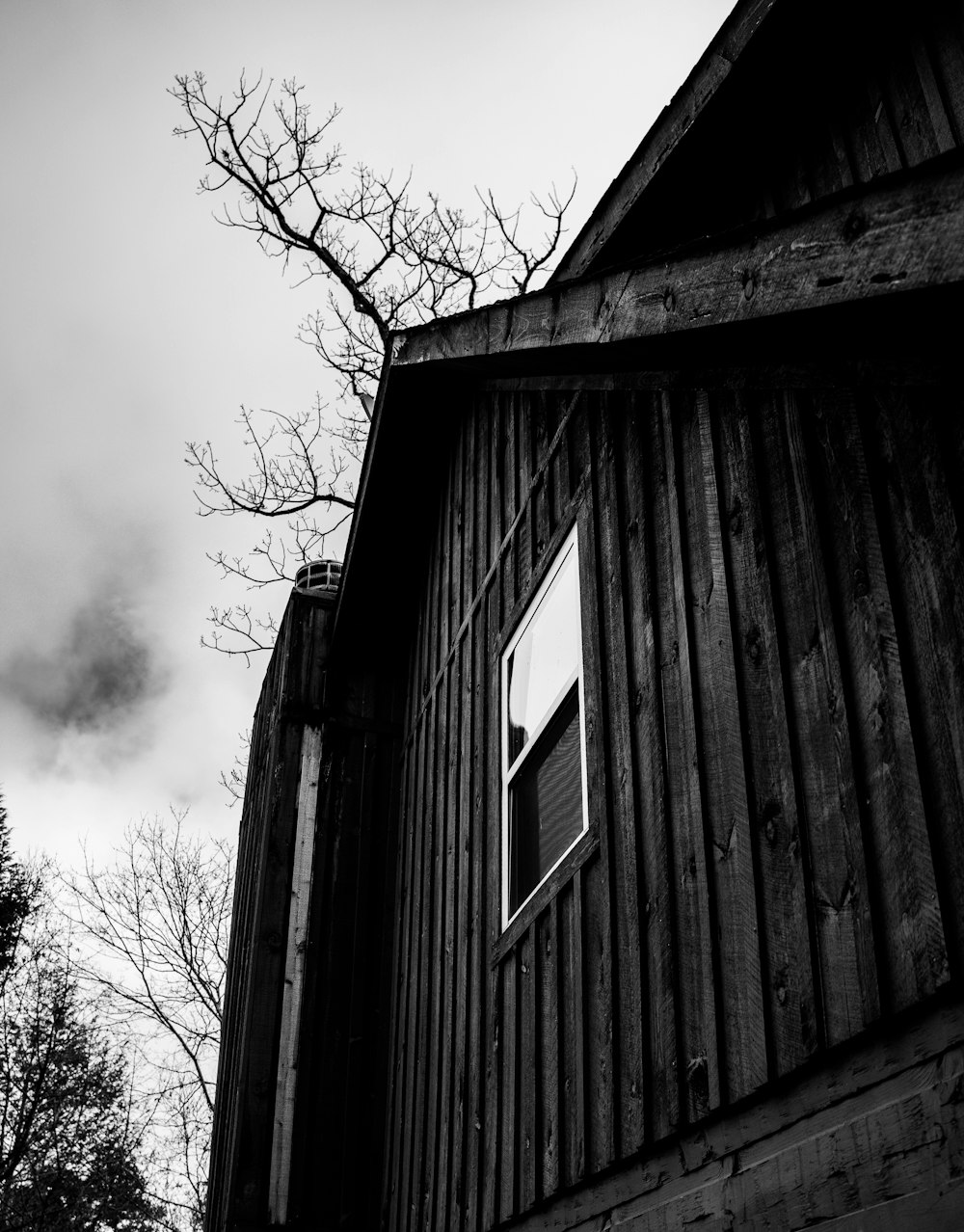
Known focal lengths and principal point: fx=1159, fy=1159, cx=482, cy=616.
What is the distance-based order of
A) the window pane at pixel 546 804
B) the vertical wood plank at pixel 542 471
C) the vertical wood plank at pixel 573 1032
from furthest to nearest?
the vertical wood plank at pixel 542 471
the window pane at pixel 546 804
the vertical wood plank at pixel 573 1032

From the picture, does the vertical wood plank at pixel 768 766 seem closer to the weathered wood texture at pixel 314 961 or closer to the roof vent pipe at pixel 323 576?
the weathered wood texture at pixel 314 961

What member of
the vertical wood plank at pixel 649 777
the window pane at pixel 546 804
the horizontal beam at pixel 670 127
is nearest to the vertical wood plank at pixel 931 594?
the vertical wood plank at pixel 649 777

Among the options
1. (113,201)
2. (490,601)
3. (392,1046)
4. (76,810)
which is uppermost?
(113,201)

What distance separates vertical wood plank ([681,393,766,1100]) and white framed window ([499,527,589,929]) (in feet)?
3.14

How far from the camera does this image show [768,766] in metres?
2.91

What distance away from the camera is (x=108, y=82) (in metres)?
38.8

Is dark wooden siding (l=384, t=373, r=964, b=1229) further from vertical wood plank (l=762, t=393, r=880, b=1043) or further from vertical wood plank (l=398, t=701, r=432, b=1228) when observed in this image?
vertical wood plank (l=398, t=701, r=432, b=1228)

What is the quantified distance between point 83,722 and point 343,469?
49.7 m

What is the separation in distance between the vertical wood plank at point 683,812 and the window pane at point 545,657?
893 mm

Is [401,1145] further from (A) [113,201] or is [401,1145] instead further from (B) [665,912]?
(A) [113,201]

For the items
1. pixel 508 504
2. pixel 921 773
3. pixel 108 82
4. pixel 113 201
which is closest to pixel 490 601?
pixel 508 504

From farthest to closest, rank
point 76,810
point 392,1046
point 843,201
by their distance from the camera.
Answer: point 76,810
point 392,1046
point 843,201

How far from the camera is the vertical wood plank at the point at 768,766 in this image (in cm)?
261

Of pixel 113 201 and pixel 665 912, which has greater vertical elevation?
pixel 113 201
